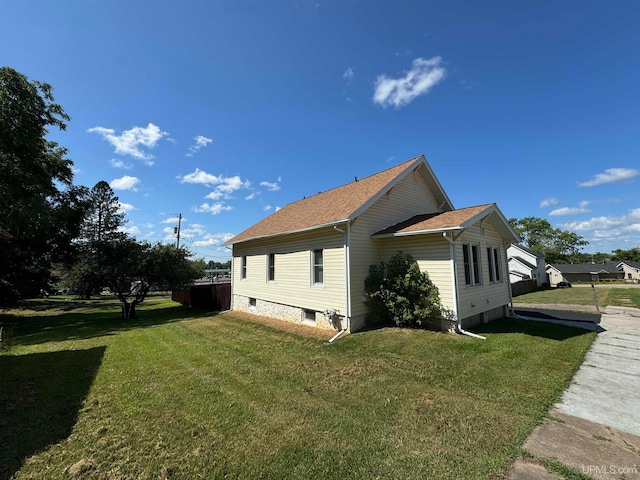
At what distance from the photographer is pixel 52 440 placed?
3.54m

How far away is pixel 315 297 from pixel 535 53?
40.7ft

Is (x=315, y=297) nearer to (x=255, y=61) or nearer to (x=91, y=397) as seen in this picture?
(x=91, y=397)

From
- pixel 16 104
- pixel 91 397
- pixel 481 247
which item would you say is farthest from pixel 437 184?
pixel 16 104

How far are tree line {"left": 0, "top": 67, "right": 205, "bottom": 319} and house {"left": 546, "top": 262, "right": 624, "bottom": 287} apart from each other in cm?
5504

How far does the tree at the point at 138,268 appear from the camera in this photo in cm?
1471

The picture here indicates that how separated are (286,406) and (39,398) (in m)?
4.54

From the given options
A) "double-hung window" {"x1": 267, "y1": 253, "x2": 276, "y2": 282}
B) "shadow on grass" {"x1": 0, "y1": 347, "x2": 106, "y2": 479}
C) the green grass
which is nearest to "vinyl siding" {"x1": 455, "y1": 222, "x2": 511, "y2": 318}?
"double-hung window" {"x1": 267, "y1": 253, "x2": 276, "y2": 282}

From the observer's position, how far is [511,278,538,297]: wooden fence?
26.1 m

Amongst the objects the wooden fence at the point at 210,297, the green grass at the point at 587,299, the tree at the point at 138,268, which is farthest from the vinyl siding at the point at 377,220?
the green grass at the point at 587,299

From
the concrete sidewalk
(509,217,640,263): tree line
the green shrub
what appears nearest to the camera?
the concrete sidewalk

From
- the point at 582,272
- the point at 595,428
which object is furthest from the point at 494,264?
the point at 582,272

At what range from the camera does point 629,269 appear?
56.1 m

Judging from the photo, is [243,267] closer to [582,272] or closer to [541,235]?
[582,272]

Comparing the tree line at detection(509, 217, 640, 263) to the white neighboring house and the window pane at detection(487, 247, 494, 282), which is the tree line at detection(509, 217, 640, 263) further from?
the window pane at detection(487, 247, 494, 282)
